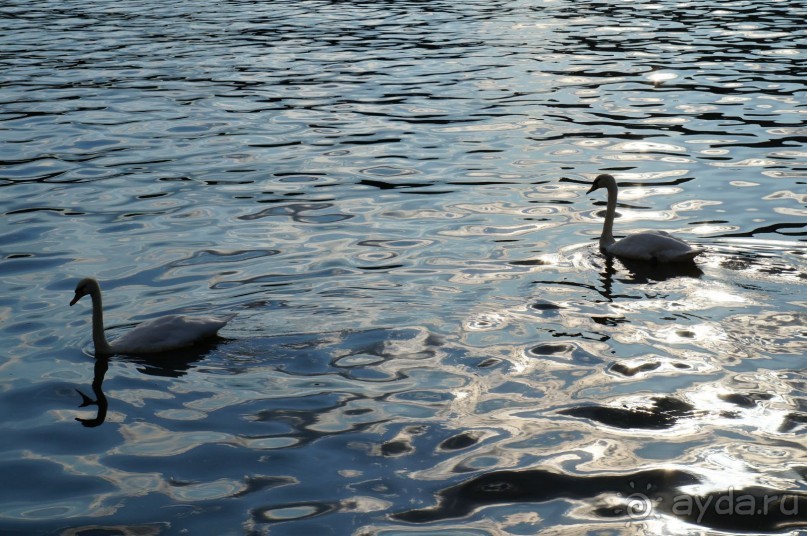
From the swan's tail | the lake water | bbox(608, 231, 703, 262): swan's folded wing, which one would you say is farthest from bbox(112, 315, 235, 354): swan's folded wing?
the swan's tail

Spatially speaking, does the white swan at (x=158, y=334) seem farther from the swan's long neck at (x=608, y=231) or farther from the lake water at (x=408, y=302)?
the swan's long neck at (x=608, y=231)

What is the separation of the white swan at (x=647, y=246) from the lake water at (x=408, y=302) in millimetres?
219

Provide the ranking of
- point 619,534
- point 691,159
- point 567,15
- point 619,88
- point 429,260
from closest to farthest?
point 619,534 → point 429,260 → point 691,159 → point 619,88 → point 567,15

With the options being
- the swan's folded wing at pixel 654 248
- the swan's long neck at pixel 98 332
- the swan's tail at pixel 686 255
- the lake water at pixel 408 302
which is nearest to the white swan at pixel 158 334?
the swan's long neck at pixel 98 332

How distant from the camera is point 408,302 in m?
12.4

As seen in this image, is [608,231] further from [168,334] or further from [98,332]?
[98,332]

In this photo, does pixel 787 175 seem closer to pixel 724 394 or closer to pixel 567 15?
pixel 724 394

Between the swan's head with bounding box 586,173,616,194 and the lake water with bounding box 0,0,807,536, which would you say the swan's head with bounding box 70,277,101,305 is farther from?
the swan's head with bounding box 586,173,616,194

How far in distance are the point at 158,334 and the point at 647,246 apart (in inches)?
235

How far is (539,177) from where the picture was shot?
18188 mm

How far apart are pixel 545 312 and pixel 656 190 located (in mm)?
5940

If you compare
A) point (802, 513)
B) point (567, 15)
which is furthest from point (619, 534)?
point (567, 15)

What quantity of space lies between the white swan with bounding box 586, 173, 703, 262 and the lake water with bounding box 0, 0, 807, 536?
219 millimetres

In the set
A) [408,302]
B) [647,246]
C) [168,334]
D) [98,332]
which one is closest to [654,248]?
[647,246]
